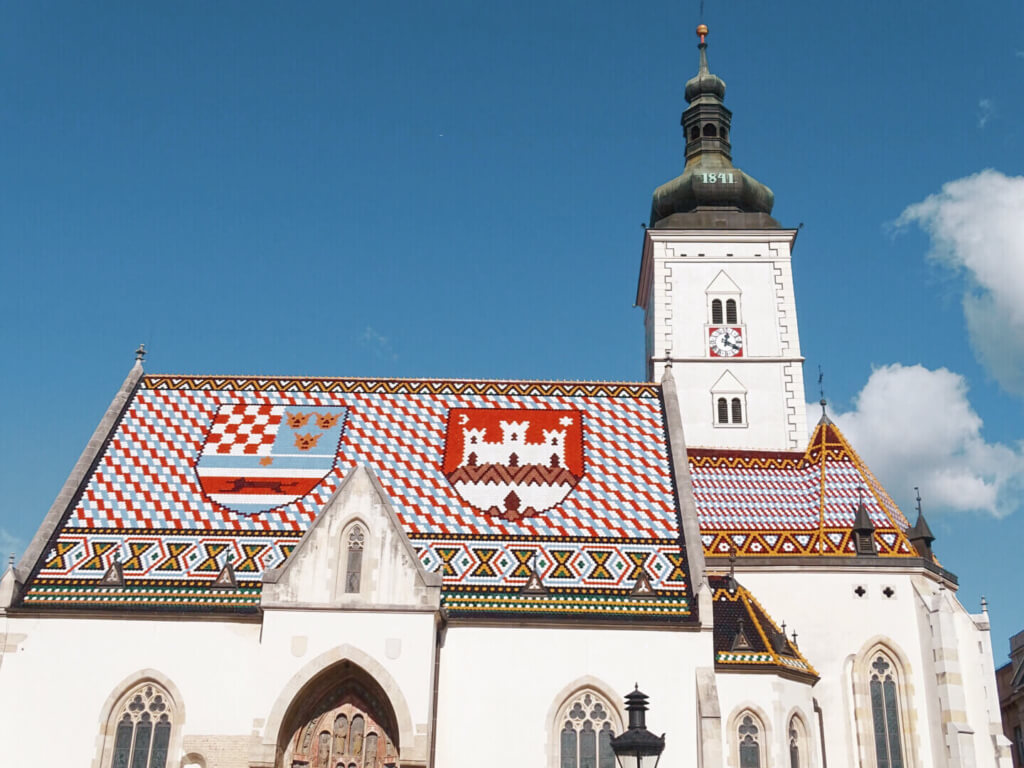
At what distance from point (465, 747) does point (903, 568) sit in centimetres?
1285

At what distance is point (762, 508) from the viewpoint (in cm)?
3139

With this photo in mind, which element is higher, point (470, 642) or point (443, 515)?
point (443, 515)

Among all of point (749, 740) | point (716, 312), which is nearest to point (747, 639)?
point (749, 740)

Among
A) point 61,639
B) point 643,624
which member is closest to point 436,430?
point 643,624

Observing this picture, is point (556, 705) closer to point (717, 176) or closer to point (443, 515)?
point (443, 515)

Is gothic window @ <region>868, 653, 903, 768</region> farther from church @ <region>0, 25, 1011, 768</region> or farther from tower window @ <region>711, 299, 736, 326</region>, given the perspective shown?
tower window @ <region>711, 299, 736, 326</region>

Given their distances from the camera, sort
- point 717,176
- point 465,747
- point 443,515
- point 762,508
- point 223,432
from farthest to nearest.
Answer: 1. point 717,176
2. point 762,508
3. point 223,432
4. point 443,515
5. point 465,747

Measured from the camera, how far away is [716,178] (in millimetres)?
42562

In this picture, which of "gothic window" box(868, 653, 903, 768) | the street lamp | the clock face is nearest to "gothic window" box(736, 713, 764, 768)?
"gothic window" box(868, 653, 903, 768)

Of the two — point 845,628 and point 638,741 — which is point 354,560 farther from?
point 845,628

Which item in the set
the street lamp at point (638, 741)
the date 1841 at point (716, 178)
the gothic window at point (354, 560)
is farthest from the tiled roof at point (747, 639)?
the date 1841 at point (716, 178)

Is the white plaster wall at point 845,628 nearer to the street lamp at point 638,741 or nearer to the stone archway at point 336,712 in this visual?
the stone archway at point 336,712

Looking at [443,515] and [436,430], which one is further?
[436,430]

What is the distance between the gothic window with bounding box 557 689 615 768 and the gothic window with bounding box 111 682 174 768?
8033 millimetres
